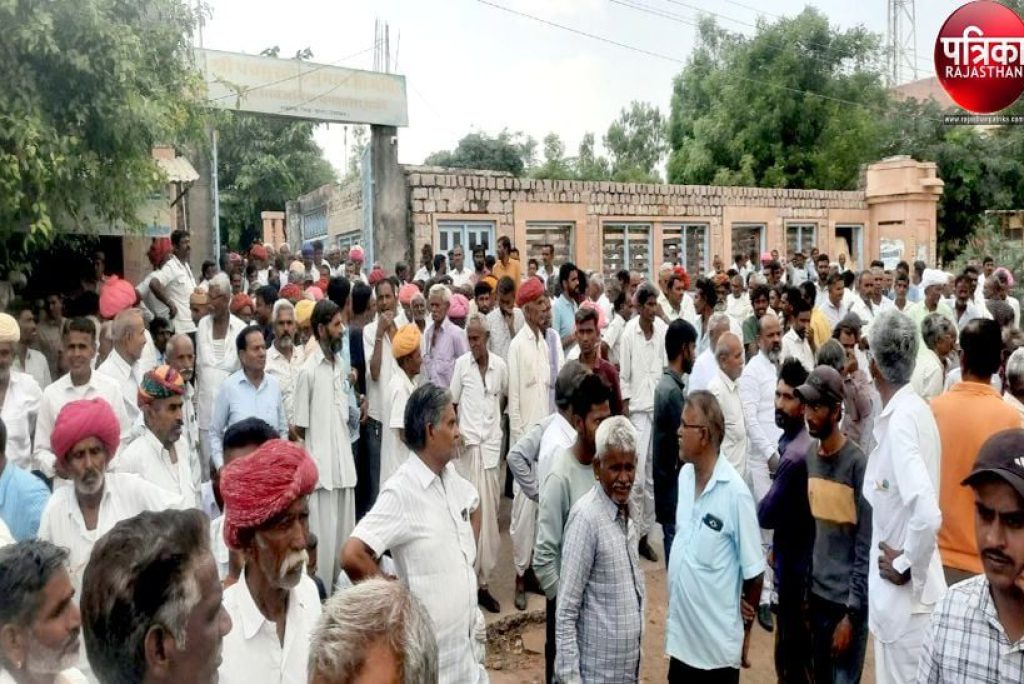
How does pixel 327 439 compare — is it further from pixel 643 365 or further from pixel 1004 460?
pixel 1004 460

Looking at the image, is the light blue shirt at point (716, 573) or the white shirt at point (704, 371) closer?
the light blue shirt at point (716, 573)

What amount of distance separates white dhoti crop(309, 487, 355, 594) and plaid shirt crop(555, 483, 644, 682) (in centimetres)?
250

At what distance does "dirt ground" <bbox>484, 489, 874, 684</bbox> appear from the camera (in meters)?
5.27

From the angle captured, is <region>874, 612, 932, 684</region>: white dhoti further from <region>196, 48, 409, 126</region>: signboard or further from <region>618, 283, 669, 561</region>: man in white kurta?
<region>196, 48, 409, 126</region>: signboard

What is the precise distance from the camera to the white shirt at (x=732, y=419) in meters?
5.81

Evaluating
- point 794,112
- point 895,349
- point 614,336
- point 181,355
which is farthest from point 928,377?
point 794,112

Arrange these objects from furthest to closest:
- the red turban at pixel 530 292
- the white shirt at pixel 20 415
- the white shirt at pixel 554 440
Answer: the red turban at pixel 530 292
the white shirt at pixel 20 415
the white shirt at pixel 554 440

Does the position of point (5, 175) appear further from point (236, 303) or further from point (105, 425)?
point (105, 425)

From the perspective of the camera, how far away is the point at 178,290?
28.9 ft

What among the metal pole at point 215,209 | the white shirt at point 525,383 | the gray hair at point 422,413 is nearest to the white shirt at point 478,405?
the white shirt at point 525,383

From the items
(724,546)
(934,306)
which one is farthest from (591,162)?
(724,546)

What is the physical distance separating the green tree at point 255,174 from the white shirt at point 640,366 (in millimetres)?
28739

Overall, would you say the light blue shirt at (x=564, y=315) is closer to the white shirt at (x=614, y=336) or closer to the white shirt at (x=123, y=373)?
the white shirt at (x=614, y=336)

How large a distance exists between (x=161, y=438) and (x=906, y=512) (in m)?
3.22
